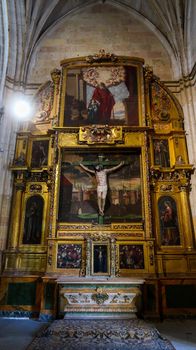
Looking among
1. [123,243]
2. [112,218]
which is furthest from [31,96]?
[123,243]

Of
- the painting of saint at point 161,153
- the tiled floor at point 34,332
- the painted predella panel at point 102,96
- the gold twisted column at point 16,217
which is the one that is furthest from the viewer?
the painted predella panel at point 102,96

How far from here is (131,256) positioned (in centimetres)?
783

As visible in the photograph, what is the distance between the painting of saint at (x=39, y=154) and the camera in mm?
9427

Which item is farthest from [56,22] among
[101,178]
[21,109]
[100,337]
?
[100,337]

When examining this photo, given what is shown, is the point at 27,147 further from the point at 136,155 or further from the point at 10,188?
the point at 136,155

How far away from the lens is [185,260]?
8.02 m

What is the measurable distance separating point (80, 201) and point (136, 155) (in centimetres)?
229

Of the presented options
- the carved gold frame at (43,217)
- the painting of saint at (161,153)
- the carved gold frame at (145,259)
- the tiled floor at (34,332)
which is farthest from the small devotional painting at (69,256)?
the painting of saint at (161,153)

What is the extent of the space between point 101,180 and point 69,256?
2.36m

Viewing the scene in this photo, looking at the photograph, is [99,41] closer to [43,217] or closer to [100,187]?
[100,187]

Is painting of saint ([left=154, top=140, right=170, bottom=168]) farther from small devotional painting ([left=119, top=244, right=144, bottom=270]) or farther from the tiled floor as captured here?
the tiled floor

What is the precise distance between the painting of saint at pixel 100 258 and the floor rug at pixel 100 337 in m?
1.51

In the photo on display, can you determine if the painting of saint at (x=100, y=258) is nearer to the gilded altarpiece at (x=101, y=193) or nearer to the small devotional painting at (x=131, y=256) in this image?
the gilded altarpiece at (x=101, y=193)

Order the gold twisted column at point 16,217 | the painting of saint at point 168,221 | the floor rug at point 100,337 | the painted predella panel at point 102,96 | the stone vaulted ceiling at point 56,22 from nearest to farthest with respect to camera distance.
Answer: the floor rug at point 100,337 → the painting of saint at point 168,221 → the gold twisted column at point 16,217 → the painted predella panel at point 102,96 → the stone vaulted ceiling at point 56,22
